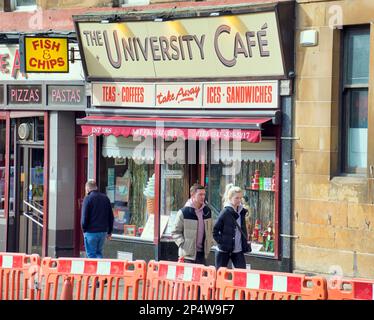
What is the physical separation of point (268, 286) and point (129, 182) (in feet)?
26.2

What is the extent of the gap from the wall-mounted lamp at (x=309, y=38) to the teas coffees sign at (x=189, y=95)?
2.68ft

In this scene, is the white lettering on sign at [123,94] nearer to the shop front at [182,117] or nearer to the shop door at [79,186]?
the shop front at [182,117]

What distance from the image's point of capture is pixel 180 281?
12695 millimetres

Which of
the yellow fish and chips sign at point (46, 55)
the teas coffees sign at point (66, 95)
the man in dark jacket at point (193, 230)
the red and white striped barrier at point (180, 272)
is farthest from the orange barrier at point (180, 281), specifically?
the teas coffees sign at point (66, 95)

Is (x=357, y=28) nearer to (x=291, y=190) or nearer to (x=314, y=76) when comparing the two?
(x=314, y=76)

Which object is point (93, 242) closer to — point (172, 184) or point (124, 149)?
point (172, 184)

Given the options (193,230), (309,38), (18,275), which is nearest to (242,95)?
(309,38)

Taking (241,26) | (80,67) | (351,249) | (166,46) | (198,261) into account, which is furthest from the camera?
(80,67)

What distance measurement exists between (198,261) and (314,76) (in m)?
3.83

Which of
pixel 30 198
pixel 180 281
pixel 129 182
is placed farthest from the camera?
pixel 30 198

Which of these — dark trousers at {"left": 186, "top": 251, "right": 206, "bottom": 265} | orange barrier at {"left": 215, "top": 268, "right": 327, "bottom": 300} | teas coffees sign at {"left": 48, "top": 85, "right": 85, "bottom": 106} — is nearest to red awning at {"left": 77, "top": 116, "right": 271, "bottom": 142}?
teas coffees sign at {"left": 48, "top": 85, "right": 85, "bottom": 106}

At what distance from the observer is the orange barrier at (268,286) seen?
37.9 ft

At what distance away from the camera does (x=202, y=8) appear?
1734 cm

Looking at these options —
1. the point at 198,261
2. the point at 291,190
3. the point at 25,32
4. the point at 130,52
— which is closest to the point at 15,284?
the point at 198,261
